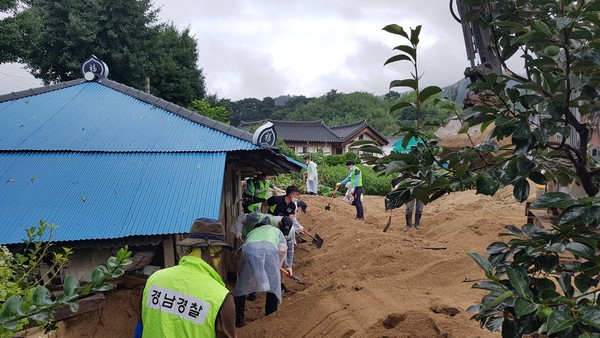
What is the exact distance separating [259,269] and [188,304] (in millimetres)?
2806

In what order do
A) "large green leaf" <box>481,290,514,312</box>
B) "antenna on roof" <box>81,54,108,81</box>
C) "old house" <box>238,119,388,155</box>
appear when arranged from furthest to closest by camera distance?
"old house" <box>238,119,388,155</box>
"antenna on roof" <box>81,54,108,81</box>
"large green leaf" <box>481,290,514,312</box>

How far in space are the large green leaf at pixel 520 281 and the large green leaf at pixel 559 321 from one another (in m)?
0.13

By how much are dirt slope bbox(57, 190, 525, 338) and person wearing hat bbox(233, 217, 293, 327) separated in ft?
0.83

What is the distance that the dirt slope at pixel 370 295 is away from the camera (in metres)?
4.30

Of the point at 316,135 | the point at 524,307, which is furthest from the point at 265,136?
the point at 316,135

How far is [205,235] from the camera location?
295cm

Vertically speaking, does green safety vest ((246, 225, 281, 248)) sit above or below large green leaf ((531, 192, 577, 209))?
below

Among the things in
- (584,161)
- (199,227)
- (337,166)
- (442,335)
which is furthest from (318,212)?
(337,166)

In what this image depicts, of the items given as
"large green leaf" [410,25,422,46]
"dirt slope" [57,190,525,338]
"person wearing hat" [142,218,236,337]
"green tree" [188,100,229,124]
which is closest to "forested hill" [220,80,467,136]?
"green tree" [188,100,229,124]

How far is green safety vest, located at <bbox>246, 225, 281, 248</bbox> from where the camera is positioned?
18.0 ft

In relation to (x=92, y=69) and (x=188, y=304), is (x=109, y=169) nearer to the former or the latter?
(x=92, y=69)

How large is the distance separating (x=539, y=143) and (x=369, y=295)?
383 centimetres

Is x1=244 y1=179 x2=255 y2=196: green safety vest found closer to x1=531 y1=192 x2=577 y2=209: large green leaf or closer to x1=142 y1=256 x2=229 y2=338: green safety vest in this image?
x1=142 y1=256 x2=229 y2=338: green safety vest

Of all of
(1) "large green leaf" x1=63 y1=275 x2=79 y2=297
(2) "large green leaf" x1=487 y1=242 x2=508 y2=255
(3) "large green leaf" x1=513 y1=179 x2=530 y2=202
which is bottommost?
Answer: (1) "large green leaf" x1=63 y1=275 x2=79 y2=297
